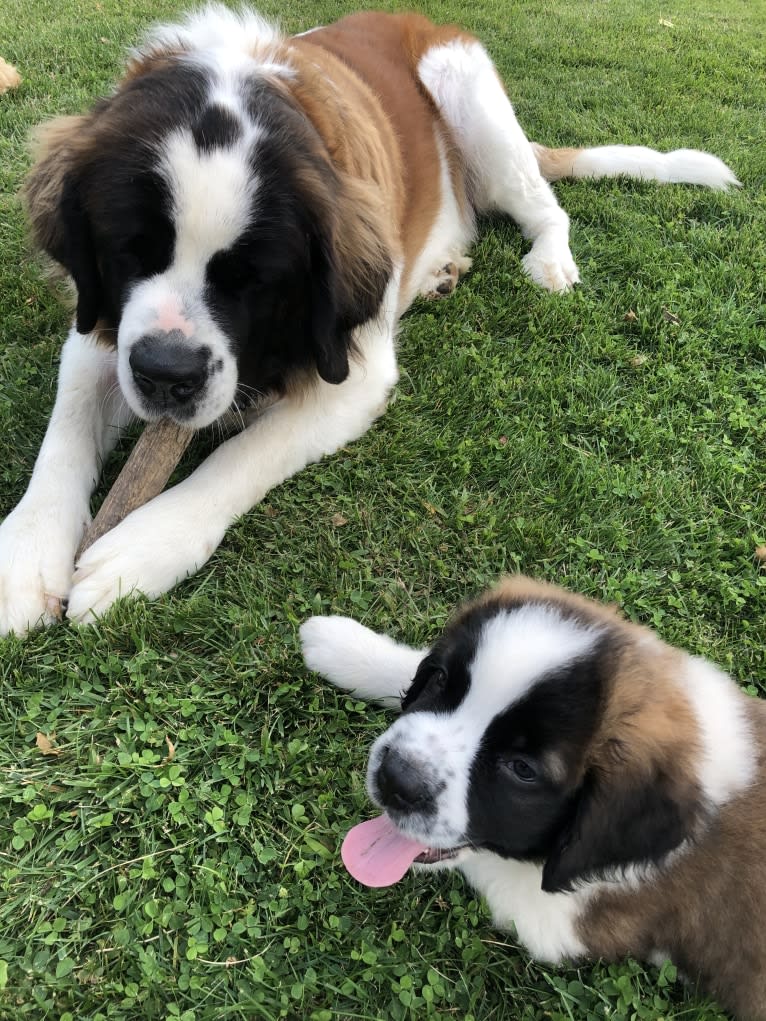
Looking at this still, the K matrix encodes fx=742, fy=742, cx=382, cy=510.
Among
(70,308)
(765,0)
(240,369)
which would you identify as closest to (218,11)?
(70,308)

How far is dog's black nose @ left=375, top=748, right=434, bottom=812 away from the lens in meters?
1.72

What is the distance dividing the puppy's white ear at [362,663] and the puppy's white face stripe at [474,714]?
443 mm

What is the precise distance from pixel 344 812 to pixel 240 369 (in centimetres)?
141

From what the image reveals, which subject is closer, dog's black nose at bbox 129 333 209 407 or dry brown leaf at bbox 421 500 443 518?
dog's black nose at bbox 129 333 209 407

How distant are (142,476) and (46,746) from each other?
0.91 metres

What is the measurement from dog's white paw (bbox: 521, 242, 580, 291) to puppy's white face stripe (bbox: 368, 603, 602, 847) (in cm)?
268

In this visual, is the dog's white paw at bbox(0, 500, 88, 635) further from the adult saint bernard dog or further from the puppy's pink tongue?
the puppy's pink tongue

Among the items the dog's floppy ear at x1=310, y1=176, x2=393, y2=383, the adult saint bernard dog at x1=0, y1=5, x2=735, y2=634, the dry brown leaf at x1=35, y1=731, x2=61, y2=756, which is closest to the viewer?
the dry brown leaf at x1=35, y1=731, x2=61, y2=756

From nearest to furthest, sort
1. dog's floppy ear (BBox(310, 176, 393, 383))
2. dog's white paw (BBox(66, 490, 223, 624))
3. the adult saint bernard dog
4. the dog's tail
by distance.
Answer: the adult saint bernard dog
dog's white paw (BBox(66, 490, 223, 624))
dog's floppy ear (BBox(310, 176, 393, 383))
the dog's tail

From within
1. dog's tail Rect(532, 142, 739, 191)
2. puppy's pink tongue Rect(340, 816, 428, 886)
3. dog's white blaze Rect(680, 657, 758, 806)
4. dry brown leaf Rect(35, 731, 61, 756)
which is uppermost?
dog's tail Rect(532, 142, 739, 191)

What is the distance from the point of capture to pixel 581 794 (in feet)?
5.55

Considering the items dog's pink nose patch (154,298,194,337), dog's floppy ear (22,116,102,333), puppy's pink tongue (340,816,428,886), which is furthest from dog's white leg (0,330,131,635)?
puppy's pink tongue (340,816,428,886)

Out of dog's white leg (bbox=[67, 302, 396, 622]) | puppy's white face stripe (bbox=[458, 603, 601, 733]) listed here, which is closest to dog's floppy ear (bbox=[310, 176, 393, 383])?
dog's white leg (bbox=[67, 302, 396, 622])

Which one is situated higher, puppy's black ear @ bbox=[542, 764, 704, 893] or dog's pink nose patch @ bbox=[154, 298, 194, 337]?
dog's pink nose patch @ bbox=[154, 298, 194, 337]
